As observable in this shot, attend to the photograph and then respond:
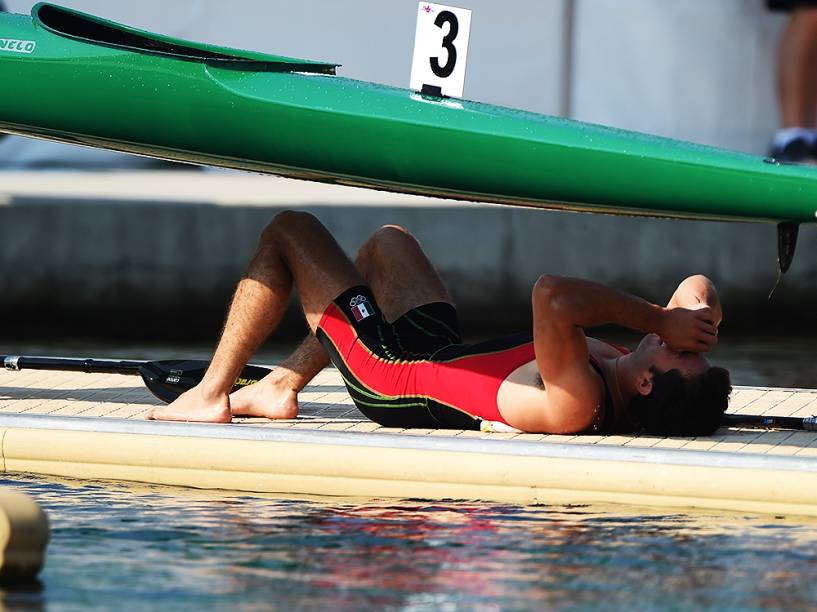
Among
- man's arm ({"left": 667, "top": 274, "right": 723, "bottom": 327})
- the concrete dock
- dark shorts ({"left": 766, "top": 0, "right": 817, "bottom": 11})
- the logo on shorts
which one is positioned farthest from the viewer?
dark shorts ({"left": 766, "top": 0, "right": 817, "bottom": 11})

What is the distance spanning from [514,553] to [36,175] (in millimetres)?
6896

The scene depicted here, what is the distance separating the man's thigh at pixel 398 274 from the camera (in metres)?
5.48

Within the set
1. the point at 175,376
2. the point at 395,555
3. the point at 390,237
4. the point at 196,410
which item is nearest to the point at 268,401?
the point at 196,410

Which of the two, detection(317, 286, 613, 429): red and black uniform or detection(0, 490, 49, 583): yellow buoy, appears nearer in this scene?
detection(0, 490, 49, 583): yellow buoy

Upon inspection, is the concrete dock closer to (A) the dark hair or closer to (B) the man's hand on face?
(A) the dark hair

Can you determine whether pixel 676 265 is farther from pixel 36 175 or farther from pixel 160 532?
pixel 160 532

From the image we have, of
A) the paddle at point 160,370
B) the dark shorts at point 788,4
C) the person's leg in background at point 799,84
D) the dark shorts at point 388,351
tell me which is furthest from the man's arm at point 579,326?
the dark shorts at point 788,4

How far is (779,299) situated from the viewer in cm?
938

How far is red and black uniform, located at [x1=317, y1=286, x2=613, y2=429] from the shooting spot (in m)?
5.15

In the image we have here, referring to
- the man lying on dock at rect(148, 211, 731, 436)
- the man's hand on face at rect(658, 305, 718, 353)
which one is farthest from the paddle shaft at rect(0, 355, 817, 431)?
the man's hand on face at rect(658, 305, 718, 353)

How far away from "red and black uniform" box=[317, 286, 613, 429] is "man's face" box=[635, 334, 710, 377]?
18 cm

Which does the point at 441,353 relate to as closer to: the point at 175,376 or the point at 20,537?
the point at 175,376

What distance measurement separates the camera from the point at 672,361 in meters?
4.93

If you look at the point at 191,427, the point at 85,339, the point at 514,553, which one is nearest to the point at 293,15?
the point at 85,339
